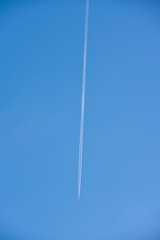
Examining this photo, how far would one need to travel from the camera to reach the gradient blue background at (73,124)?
1.69 metres

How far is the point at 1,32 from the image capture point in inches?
67.6

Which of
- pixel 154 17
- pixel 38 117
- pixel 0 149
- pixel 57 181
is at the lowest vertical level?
pixel 57 181

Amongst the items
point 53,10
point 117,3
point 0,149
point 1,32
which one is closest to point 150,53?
point 117,3

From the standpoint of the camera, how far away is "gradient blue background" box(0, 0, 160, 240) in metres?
1.69

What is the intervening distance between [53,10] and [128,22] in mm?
572

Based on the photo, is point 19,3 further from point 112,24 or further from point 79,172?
point 79,172

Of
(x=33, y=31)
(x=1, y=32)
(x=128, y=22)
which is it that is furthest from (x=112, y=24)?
(x=1, y=32)

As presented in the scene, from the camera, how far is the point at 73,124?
5.54 feet

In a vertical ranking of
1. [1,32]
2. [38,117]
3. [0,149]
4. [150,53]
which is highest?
[1,32]

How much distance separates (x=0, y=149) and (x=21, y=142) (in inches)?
6.4

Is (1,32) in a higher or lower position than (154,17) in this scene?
lower

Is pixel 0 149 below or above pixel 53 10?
below

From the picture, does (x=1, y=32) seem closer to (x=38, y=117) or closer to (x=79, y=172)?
(x=38, y=117)

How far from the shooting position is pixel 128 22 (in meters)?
1.72
